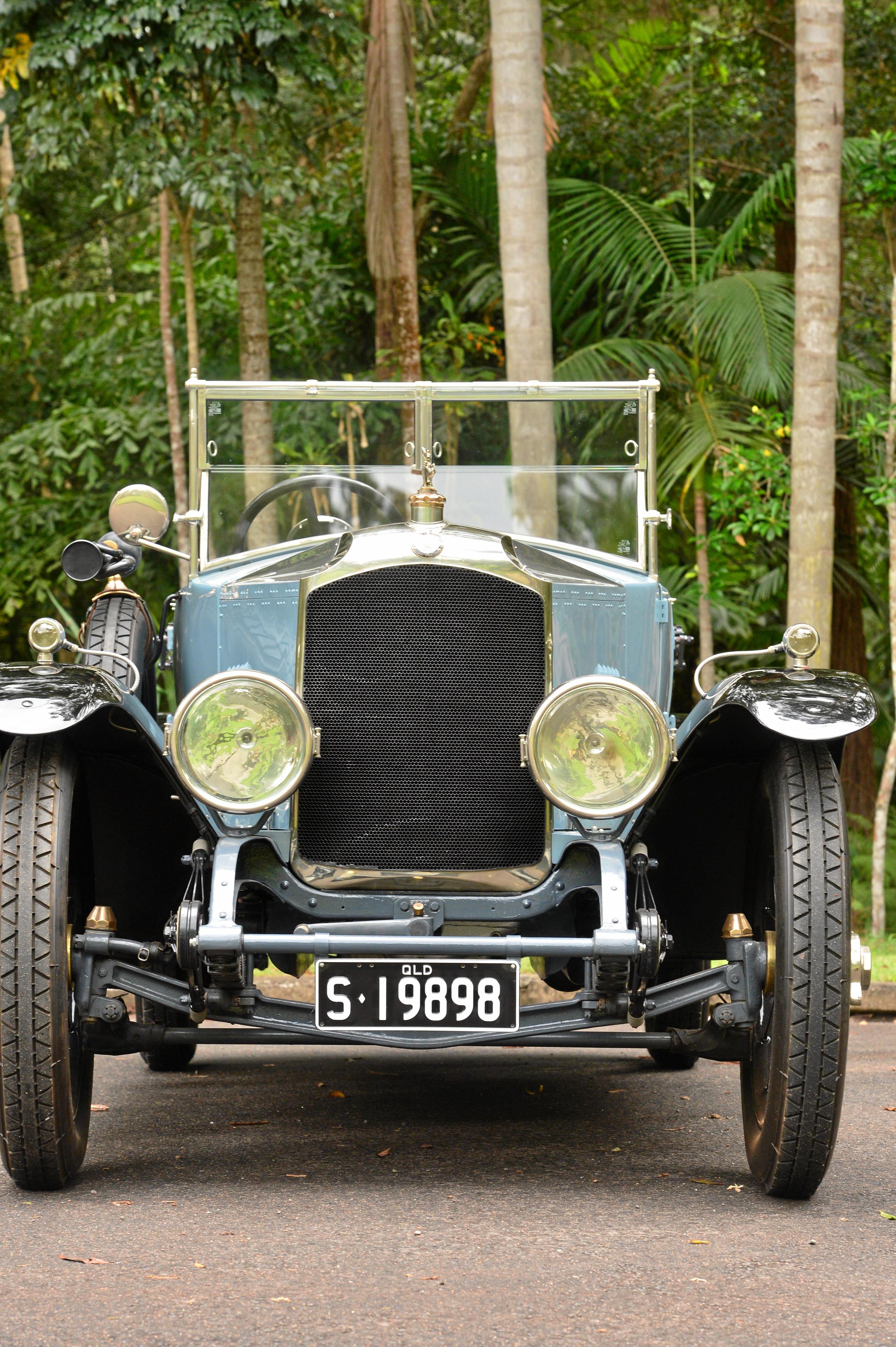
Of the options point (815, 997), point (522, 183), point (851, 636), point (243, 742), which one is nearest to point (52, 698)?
point (243, 742)

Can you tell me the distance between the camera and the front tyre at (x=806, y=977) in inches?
137

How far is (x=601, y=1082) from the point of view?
17.6ft

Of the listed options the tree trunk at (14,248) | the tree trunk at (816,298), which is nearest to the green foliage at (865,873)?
the tree trunk at (816,298)

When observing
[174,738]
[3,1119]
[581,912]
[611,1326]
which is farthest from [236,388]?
[611,1326]

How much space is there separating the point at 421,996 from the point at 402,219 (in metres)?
7.58

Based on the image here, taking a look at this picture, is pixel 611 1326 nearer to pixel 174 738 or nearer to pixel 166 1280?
pixel 166 1280

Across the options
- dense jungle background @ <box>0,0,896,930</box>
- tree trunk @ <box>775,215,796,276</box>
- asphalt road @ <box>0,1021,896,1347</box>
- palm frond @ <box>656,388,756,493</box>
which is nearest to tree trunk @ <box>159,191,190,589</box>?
dense jungle background @ <box>0,0,896,930</box>

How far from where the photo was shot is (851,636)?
1159cm

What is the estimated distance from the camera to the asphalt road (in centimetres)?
273

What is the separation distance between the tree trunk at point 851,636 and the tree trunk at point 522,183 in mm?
3744

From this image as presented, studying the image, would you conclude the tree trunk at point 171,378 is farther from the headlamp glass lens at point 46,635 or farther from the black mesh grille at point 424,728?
the black mesh grille at point 424,728

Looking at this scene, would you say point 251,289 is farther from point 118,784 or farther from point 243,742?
point 243,742

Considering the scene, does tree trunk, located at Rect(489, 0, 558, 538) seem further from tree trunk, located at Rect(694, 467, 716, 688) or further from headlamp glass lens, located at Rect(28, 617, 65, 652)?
headlamp glass lens, located at Rect(28, 617, 65, 652)

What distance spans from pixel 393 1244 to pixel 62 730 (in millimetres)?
1366
